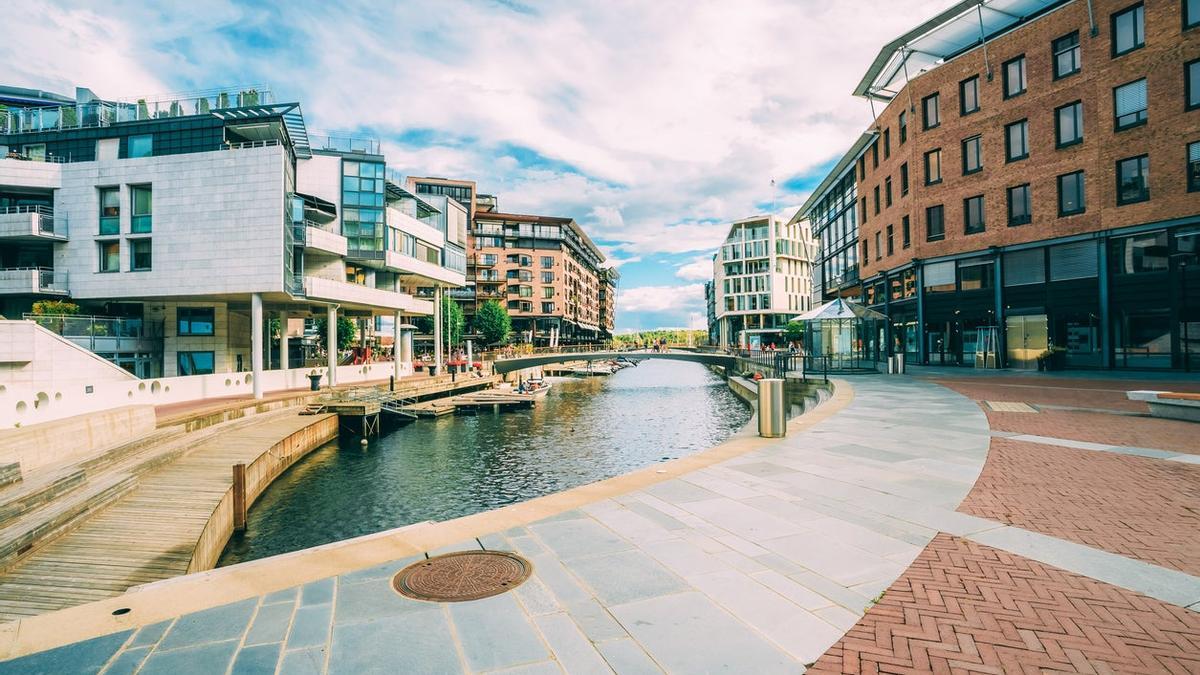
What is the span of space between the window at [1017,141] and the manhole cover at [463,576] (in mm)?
37059

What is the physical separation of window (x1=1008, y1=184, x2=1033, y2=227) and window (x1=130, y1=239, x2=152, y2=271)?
1828 inches

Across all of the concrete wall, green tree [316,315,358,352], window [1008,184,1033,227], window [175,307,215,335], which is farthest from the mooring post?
green tree [316,315,358,352]

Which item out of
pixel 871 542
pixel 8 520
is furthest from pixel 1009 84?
pixel 8 520

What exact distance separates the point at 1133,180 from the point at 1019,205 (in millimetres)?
4865

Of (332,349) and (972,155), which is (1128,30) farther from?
(332,349)

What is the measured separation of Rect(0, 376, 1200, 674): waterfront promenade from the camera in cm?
377

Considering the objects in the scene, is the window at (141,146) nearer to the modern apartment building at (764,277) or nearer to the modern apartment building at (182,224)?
the modern apartment building at (182,224)

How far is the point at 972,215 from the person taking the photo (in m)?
33.6

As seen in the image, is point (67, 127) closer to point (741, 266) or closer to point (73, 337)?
point (73, 337)

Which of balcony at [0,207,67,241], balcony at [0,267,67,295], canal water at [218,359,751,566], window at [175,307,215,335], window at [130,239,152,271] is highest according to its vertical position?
balcony at [0,207,67,241]

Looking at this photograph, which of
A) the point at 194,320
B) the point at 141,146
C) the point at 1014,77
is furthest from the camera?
the point at 194,320

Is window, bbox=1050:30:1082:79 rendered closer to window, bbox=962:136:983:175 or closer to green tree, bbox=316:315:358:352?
window, bbox=962:136:983:175

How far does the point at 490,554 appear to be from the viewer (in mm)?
5707

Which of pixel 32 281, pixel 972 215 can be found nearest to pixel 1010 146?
pixel 972 215
